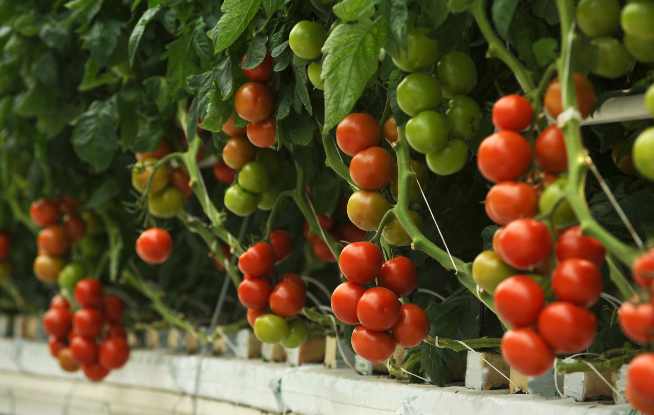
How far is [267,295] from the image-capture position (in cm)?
136

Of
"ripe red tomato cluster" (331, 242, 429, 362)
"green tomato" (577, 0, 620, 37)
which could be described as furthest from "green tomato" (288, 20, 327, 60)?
"green tomato" (577, 0, 620, 37)

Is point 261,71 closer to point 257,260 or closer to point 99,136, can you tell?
point 257,260

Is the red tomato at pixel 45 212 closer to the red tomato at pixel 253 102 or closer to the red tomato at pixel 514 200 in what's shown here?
the red tomato at pixel 253 102

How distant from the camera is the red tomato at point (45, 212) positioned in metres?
1.88

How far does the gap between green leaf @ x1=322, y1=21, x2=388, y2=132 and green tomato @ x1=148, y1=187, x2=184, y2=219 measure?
0.61m

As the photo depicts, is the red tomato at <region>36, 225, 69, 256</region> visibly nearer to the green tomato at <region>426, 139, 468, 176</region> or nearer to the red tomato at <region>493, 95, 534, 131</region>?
the green tomato at <region>426, 139, 468, 176</region>

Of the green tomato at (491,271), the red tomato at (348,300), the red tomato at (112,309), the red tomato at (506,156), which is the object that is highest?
the red tomato at (506,156)

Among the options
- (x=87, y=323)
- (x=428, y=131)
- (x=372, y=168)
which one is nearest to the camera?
(x=428, y=131)

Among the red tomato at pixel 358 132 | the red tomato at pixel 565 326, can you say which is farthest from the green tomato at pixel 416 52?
the red tomato at pixel 565 326

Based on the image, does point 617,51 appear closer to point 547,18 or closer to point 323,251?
point 547,18

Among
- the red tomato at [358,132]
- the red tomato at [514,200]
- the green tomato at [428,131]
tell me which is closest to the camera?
the red tomato at [514,200]

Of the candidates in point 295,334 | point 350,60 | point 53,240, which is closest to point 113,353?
point 53,240

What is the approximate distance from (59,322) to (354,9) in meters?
1.10

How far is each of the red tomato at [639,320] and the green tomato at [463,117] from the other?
1.06 feet
